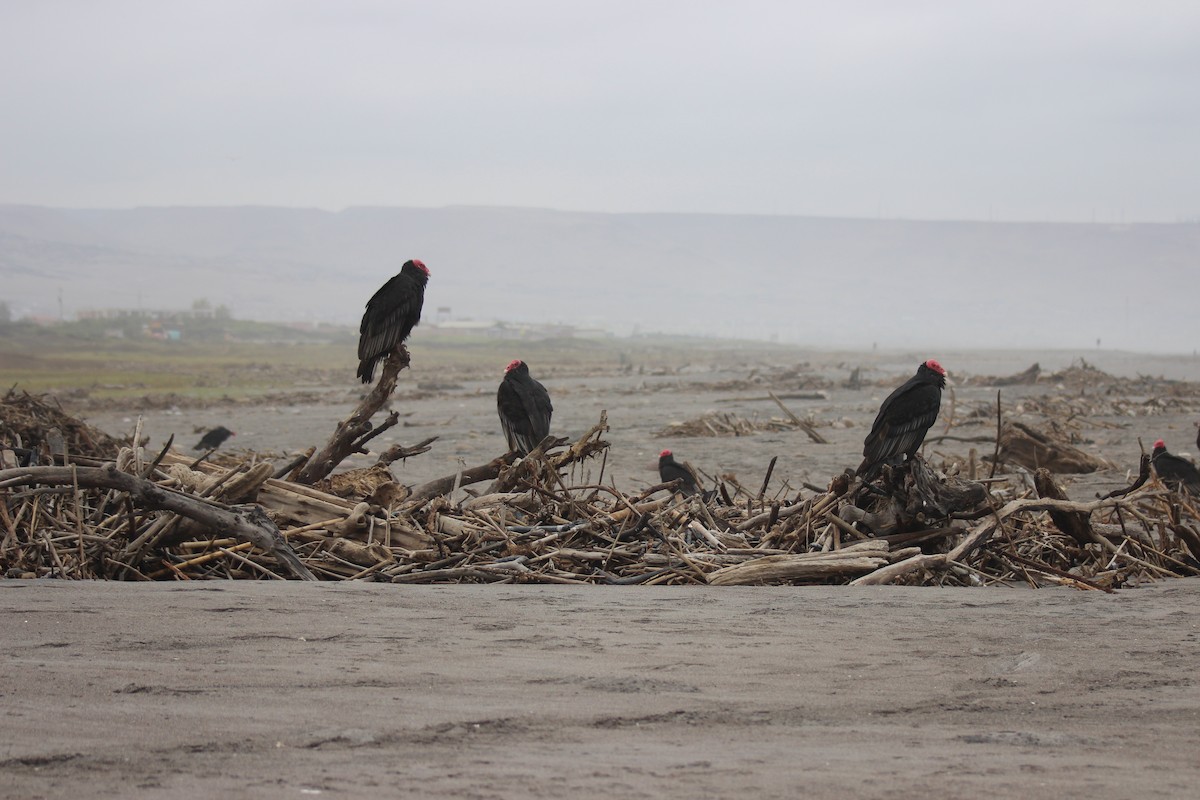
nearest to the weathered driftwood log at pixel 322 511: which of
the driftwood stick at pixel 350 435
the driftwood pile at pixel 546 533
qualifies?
the driftwood pile at pixel 546 533

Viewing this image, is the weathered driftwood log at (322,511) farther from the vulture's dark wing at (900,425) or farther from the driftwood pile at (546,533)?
the vulture's dark wing at (900,425)

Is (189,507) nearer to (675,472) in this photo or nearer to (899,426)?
(899,426)

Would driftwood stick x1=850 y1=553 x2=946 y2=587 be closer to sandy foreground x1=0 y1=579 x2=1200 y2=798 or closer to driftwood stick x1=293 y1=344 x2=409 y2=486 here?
sandy foreground x1=0 y1=579 x2=1200 y2=798

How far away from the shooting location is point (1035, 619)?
555 cm

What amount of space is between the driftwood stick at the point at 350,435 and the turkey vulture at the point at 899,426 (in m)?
3.07

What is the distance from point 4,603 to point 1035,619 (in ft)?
15.9

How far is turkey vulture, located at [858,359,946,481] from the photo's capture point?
700 centimetres

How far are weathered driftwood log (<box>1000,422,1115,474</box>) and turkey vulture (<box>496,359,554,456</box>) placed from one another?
5574 mm

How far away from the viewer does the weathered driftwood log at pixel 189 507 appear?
6266mm

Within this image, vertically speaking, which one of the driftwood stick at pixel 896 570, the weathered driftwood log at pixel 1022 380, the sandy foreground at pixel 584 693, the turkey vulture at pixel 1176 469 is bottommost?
the sandy foreground at pixel 584 693

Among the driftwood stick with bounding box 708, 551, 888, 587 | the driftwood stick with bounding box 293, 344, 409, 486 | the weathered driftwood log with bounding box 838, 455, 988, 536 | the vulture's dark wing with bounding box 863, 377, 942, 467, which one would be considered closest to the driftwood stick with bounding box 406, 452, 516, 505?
the driftwood stick with bounding box 293, 344, 409, 486

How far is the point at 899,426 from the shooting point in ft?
23.1

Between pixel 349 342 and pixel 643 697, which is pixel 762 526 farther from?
pixel 349 342

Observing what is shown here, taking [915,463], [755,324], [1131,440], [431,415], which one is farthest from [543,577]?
[755,324]
